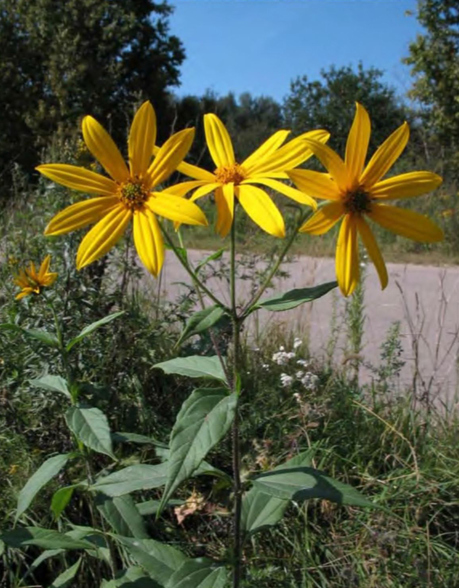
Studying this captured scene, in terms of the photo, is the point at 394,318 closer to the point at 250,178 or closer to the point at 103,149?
the point at 250,178

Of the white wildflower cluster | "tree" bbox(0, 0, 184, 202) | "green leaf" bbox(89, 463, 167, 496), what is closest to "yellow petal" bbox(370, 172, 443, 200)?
"green leaf" bbox(89, 463, 167, 496)

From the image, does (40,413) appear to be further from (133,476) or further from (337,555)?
(337,555)

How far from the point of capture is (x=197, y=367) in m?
1.27

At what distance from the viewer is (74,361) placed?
217cm

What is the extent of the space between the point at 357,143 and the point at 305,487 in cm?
67

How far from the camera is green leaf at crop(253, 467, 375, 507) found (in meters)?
1.18

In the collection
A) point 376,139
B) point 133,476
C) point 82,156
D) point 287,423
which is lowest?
point 287,423

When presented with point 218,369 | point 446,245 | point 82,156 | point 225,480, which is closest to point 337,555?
point 225,480

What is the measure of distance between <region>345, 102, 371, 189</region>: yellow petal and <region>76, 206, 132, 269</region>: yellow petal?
38 centimetres

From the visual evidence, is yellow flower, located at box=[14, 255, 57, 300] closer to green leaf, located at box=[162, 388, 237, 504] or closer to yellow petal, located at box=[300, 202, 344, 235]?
green leaf, located at box=[162, 388, 237, 504]

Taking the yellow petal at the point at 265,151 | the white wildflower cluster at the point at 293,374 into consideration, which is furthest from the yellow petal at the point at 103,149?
the white wildflower cluster at the point at 293,374

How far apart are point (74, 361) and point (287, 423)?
2.84 feet

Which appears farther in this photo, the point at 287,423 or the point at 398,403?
the point at 398,403

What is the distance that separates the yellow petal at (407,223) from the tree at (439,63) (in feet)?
39.3
